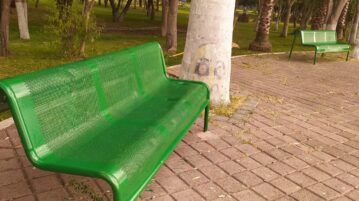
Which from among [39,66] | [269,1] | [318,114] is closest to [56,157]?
[318,114]

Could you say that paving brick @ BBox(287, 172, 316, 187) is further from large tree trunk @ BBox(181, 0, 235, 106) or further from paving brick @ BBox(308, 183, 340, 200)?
large tree trunk @ BBox(181, 0, 235, 106)

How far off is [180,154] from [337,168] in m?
1.67

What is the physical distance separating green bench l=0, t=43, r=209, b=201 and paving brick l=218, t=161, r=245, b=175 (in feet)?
1.96

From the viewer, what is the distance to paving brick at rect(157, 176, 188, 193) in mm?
3049

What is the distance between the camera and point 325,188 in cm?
331

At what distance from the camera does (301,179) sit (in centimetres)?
343

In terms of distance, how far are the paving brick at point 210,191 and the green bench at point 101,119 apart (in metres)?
0.51

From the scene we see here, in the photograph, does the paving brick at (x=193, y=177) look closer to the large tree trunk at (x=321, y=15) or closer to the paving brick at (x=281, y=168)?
the paving brick at (x=281, y=168)

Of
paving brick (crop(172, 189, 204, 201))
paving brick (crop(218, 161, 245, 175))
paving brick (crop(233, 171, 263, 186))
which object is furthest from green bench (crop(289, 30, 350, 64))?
paving brick (crop(172, 189, 204, 201))

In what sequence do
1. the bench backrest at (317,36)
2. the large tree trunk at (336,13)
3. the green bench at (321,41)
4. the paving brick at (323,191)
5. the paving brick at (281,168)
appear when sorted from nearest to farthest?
1. the paving brick at (323,191)
2. the paving brick at (281,168)
3. the green bench at (321,41)
4. the bench backrest at (317,36)
5. the large tree trunk at (336,13)

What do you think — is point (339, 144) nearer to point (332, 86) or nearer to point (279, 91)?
point (279, 91)

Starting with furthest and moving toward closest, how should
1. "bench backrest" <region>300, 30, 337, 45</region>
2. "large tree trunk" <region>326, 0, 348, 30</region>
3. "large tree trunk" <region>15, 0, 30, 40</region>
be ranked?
"large tree trunk" <region>326, 0, 348, 30</region> < "large tree trunk" <region>15, 0, 30, 40</region> < "bench backrest" <region>300, 30, 337, 45</region>

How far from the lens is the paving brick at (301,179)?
336 cm

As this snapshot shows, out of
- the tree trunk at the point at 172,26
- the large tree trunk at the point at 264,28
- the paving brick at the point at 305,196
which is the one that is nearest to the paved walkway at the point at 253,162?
the paving brick at the point at 305,196
